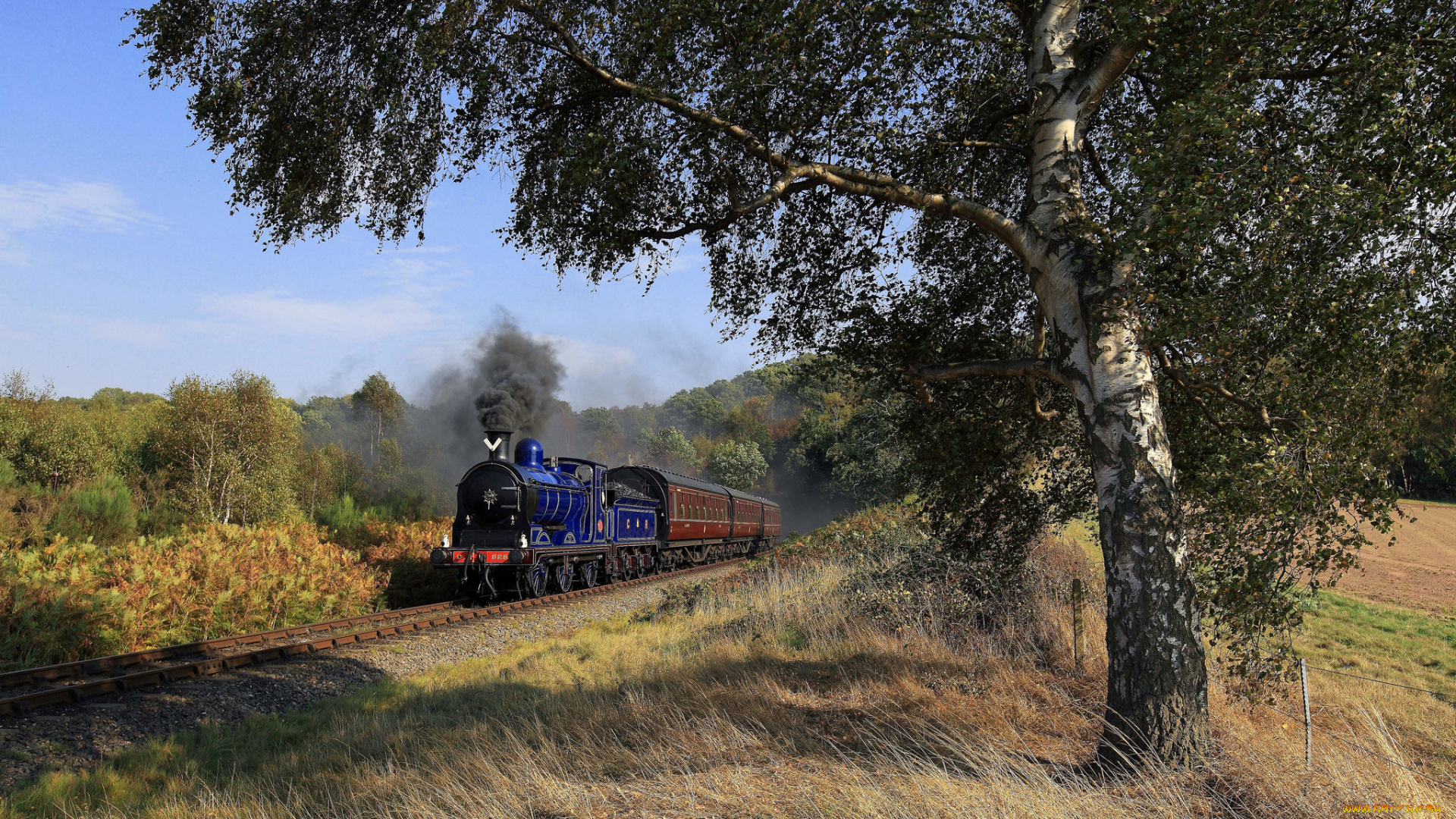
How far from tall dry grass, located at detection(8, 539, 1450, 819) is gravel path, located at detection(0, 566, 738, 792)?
0.57m

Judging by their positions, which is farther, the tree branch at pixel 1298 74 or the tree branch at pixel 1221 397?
the tree branch at pixel 1221 397

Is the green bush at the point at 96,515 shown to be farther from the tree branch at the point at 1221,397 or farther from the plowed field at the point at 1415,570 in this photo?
the plowed field at the point at 1415,570

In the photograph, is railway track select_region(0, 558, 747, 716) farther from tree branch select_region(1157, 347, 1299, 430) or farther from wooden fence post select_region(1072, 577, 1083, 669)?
tree branch select_region(1157, 347, 1299, 430)

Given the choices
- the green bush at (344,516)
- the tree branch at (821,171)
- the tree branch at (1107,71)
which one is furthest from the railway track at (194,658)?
the tree branch at (1107,71)

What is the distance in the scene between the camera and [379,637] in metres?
12.6

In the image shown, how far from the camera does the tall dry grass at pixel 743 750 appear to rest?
15.7ft

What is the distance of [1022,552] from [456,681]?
761 cm

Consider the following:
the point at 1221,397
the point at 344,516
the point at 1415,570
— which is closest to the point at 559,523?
the point at 344,516

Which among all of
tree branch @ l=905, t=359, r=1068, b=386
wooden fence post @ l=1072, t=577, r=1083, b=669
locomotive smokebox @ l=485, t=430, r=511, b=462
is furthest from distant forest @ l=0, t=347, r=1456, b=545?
locomotive smokebox @ l=485, t=430, r=511, b=462

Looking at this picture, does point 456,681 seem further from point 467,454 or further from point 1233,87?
point 467,454

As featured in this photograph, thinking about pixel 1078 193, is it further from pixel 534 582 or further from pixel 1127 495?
pixel 534 582

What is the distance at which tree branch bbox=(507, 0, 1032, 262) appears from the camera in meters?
6.82

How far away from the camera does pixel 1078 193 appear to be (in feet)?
21.4

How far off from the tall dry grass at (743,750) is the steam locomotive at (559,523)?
18.3ft
